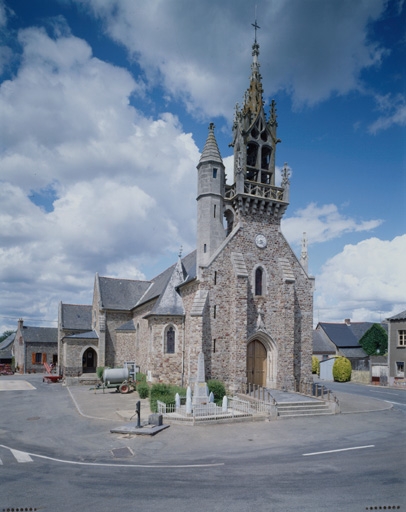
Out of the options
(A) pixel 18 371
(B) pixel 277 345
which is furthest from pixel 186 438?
(A) pixel 18 371

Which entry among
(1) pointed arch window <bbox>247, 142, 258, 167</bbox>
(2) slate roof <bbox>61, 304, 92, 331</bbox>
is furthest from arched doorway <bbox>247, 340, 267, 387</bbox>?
(2) slate roof <bbox>61, 304, 92, 331</bbox>

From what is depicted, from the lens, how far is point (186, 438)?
15656 millimetres

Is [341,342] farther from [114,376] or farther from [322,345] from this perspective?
[114,376]

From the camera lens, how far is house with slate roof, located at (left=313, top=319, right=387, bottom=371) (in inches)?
2044

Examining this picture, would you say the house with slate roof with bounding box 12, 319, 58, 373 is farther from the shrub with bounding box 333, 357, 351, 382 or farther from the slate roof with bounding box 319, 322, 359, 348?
the slate roof with bounding box 319, 322, 359, 348

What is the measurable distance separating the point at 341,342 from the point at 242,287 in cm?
3512

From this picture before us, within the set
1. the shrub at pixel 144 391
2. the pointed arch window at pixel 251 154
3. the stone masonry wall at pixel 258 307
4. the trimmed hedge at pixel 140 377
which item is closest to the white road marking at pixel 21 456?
the shrub at pixel 144 391

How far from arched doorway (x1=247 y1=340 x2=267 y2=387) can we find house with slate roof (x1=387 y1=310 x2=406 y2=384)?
69.6 feet

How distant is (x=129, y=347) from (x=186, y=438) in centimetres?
2474

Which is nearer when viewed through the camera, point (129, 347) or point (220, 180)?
point (220, 180)

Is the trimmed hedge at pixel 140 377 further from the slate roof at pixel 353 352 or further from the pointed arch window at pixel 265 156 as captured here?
the slate roof at pixel 353 352

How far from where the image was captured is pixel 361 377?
4316cm

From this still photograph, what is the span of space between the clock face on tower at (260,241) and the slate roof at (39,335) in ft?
133

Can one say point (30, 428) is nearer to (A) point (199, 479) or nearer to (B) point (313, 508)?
(A) point (199, 479)
